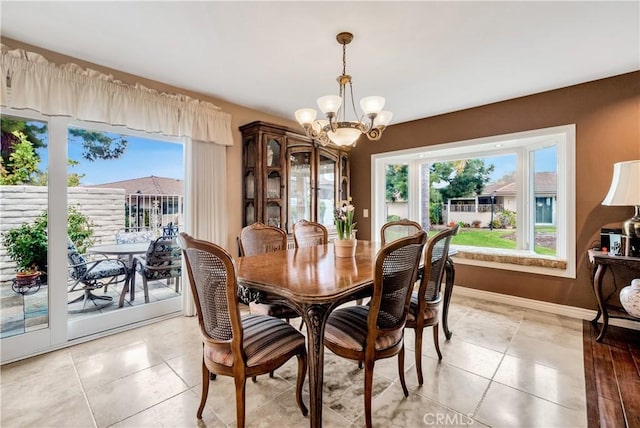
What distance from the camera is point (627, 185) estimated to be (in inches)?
97.0

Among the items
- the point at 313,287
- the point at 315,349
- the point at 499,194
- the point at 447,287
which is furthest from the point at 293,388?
the point at 499,194

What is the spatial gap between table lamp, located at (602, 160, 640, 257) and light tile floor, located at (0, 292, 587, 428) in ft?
3.25

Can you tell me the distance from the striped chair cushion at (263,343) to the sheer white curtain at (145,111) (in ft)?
6.01

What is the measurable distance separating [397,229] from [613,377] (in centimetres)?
193

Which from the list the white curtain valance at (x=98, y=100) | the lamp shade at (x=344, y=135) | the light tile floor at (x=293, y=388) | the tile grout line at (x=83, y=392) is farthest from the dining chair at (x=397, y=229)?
the tile grout line at (x=83, y=392)

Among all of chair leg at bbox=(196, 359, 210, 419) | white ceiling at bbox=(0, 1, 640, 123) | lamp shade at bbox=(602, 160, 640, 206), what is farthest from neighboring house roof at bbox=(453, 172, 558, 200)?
chair leg at bbox=(196, 359, 210, 419)

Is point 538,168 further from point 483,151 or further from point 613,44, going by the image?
point 613,44

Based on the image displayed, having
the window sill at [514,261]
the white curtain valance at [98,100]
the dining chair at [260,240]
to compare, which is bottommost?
the window sill at [514,261]

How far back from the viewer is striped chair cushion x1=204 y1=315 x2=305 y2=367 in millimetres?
1427

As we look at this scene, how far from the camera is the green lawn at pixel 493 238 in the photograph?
3.54 meters

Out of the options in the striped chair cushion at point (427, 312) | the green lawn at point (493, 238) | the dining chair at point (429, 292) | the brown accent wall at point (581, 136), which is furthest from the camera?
the green lawn at point (493, 238)

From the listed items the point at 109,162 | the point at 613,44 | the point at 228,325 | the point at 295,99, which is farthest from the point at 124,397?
the point at 613,44

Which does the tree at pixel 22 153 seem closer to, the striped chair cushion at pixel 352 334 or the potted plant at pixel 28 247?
the potted plant at pixel 28 247

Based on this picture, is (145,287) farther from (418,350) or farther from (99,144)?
(418,350)
